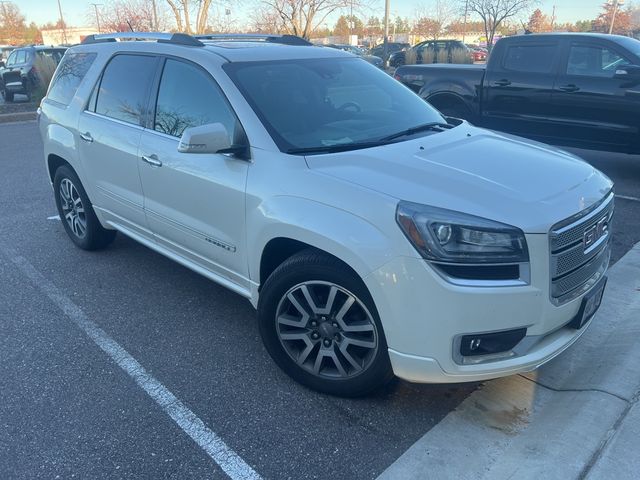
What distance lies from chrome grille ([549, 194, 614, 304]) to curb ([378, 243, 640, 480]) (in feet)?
1.90

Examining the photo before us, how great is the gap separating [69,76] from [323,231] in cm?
355

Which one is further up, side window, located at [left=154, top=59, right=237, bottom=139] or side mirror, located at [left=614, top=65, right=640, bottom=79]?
side window, located at [left=154, top=59, right=237, bottom=139]

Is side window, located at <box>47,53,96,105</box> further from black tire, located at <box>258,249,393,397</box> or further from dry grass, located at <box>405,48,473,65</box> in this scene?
dry grass, located at <box>405,48,473,65</box>

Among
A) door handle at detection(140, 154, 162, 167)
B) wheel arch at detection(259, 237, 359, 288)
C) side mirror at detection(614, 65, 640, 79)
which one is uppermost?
side mirror at detection(614, 65, 640, 79)

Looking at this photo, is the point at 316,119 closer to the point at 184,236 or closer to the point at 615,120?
the point at 184,236

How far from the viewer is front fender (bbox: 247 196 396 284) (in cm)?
252

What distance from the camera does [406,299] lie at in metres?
2.47

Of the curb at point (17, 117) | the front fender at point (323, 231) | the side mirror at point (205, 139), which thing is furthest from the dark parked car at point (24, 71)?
the front fender at point (323, 231)

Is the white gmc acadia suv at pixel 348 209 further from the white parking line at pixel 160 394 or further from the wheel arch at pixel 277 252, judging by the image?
the white parking line at pixel 160 394

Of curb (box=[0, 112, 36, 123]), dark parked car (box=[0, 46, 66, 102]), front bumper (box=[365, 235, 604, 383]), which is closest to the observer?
front bumper (box=[365, 235, 604, 383])

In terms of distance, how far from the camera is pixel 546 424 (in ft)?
9.03

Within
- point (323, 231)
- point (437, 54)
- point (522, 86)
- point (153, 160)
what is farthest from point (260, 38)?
point (437, 54)

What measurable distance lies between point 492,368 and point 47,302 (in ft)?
10.8

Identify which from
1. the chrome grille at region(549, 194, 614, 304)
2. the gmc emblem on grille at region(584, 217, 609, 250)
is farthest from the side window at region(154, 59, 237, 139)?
the gmc emblem on grille at region(584, 217, 609, 250)
